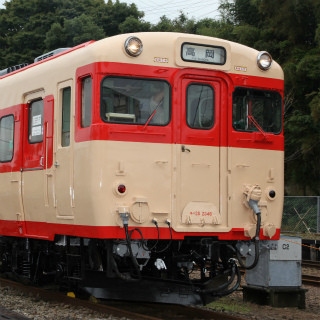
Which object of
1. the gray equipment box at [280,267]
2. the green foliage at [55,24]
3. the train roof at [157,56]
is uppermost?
the green foliage at [55,24]

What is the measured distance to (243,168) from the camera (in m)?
9.16

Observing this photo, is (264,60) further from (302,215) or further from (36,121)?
(302,215)

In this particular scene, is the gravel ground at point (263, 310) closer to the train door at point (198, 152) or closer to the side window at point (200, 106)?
the train door at point (198, 152)

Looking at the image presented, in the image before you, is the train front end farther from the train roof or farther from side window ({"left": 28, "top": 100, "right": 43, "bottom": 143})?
side window ({"left": 28, "top": 100, "right": 43, "bottom": 143})

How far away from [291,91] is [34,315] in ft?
65.9

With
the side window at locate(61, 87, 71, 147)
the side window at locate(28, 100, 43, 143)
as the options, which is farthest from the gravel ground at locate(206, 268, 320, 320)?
the side window at locate(28, 100, 43, 143)

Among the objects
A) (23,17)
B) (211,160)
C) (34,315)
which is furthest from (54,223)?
(23,17)

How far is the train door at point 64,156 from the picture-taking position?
8.98 m

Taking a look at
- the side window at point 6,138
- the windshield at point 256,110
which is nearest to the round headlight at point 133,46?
the windshield at point 256,110

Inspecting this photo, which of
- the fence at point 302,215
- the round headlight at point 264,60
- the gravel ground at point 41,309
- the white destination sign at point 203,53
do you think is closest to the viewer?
the white destination sign at point 203,53

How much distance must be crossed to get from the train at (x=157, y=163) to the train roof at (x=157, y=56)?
16 millimetres

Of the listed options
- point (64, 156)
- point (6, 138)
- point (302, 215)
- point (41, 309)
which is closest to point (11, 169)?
point (6, 138)

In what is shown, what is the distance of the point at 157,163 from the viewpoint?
8633 millimetres

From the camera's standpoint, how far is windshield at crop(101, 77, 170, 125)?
8.53 m
